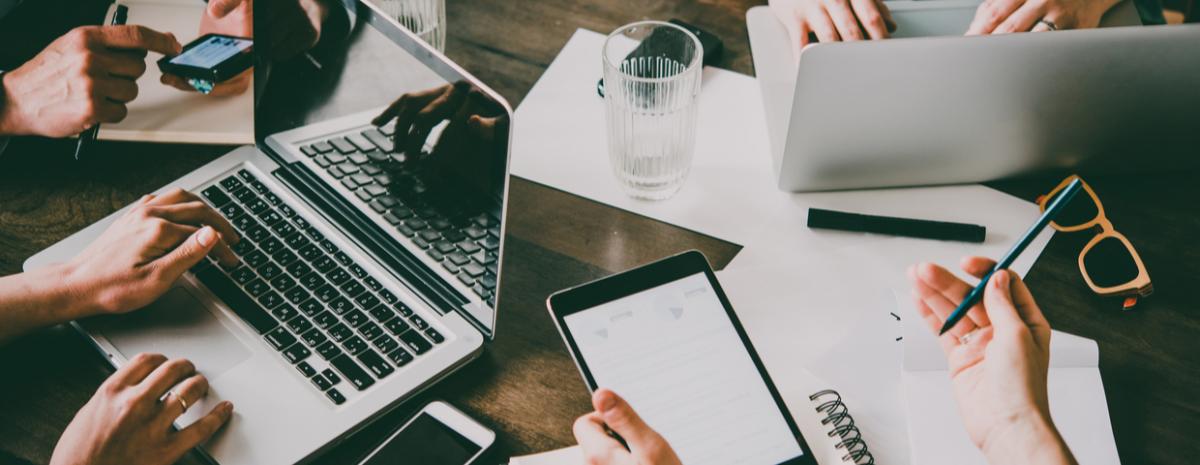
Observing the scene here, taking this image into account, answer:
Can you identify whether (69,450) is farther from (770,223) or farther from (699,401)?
(770,223)

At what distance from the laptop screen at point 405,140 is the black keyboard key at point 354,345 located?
10 cm

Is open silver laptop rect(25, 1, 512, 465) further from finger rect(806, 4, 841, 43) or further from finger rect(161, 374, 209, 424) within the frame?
finger rect(806, 4, 841, 43)

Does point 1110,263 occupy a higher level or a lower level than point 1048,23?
lower

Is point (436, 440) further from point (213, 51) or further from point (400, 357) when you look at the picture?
point (213, 51)

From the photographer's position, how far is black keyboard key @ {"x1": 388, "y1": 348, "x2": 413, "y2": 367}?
0.85 metres

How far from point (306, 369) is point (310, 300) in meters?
0.09

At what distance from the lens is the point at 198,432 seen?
0.79 metres

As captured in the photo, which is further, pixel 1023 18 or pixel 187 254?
pixel 1023 18

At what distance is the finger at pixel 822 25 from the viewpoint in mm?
1078

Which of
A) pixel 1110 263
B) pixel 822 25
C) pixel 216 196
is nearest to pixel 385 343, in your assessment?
pixel 216 196

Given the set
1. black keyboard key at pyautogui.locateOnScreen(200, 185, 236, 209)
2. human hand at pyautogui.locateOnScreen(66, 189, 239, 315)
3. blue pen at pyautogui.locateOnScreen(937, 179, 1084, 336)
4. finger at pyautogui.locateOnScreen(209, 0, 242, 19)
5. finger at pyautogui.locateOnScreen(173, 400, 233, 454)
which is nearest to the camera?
blue pen at pyautogui.locateOnScreen(937, 179, 1084, 336)

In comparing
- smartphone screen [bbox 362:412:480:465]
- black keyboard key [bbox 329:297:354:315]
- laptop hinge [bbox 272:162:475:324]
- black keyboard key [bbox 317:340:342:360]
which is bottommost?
smartphone screen [bbox 362:412:480:465]

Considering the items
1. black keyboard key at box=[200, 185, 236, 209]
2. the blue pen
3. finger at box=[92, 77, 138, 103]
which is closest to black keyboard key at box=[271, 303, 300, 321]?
black keyboard key at box=[200, 185, 236, 209]

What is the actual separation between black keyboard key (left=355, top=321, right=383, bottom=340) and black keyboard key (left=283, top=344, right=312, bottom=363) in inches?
2.2
